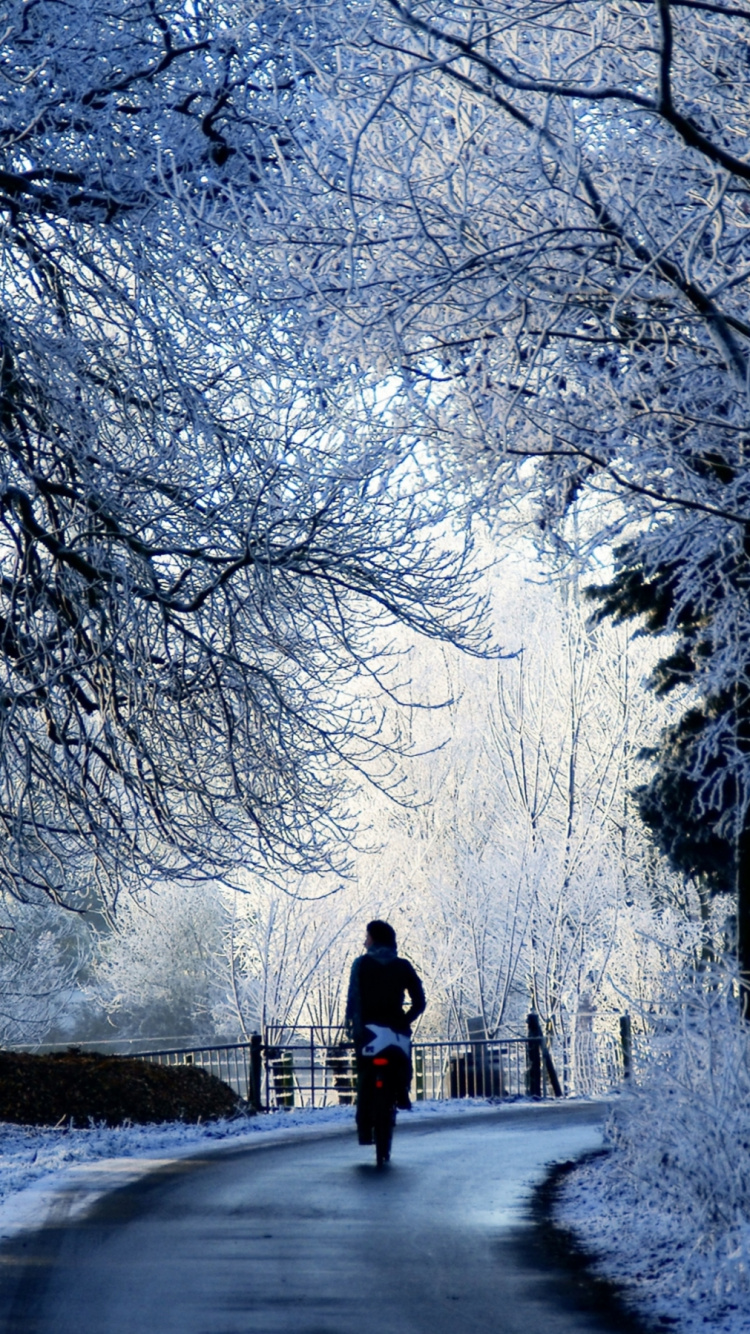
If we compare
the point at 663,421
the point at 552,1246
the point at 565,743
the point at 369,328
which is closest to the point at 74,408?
the point at 369,328

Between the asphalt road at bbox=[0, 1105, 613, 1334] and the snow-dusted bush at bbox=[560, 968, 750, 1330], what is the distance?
0.43 metres

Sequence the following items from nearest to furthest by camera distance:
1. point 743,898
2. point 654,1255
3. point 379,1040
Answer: point 654,1255, point 379,1040, point 743,898

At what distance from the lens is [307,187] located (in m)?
7.58

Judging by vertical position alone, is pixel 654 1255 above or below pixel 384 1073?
below

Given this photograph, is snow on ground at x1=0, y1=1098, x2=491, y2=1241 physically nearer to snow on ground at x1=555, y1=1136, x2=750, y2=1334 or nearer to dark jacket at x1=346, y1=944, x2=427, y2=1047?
dark jacket at x1=346, y1=944, x2=427, y2=1047

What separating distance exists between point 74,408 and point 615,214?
13.5ft

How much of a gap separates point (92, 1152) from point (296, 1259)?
480cm

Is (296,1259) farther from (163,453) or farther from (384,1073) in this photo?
(163,453)

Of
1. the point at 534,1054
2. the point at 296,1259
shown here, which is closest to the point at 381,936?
the point at 296,1259

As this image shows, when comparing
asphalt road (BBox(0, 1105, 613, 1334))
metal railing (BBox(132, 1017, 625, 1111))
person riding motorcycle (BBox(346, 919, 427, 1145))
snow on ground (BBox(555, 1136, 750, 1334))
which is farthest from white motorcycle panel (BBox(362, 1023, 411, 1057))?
metal railing (BBox(132, 1017, 625, 1111))

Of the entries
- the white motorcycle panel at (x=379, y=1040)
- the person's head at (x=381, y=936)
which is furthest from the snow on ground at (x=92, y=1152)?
the person's head at (x=381, y=936)

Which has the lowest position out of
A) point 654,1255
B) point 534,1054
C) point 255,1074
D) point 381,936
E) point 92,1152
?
point 654,1255

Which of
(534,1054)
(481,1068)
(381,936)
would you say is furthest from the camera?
(481,1068)

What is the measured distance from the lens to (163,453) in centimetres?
871
